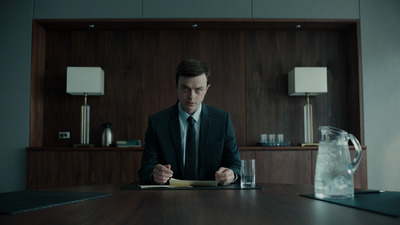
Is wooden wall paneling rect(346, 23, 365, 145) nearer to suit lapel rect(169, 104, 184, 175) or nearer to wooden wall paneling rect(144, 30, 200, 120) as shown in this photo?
wooden wall paneling rect(144, 30, 200, 120)

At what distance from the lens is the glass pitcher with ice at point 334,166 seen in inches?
43.4

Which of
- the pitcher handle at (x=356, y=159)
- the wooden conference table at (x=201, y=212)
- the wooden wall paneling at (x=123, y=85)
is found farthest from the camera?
the wooden wall paneling at (x=123, y=85)

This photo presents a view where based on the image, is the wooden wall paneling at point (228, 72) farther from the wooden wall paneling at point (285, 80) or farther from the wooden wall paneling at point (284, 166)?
the wooden wall paneling at point (284, 166)

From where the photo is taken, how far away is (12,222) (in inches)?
31.6

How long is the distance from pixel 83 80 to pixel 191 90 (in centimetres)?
218

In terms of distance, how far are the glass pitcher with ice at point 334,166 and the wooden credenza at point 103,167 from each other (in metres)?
2.62

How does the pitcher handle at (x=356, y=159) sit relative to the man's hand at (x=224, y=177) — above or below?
above

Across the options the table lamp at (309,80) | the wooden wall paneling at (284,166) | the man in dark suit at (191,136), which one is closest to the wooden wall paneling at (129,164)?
the wooden wall paneling at (284,166)

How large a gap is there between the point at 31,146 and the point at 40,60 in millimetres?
1031

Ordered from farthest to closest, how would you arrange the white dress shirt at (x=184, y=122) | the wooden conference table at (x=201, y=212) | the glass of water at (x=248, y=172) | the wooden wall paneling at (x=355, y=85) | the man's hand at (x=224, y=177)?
the wooden wall paneling at (x=355, y=85)
the white dress shirt at (x=184, y=122)
the man's hand at (x=224, y=177)
the glass of water at (x=248, y=172)
the wooden conference table at (x=201, y=212)

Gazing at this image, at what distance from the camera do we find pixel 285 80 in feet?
14.4

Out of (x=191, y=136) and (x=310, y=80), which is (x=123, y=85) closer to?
(x=310, y=80)

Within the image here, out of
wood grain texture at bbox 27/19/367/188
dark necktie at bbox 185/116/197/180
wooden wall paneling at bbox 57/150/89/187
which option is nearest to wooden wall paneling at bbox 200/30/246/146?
wood grain texture at bbox 27/19/367/188

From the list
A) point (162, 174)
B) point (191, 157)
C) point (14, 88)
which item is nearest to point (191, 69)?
point (191, 157)
